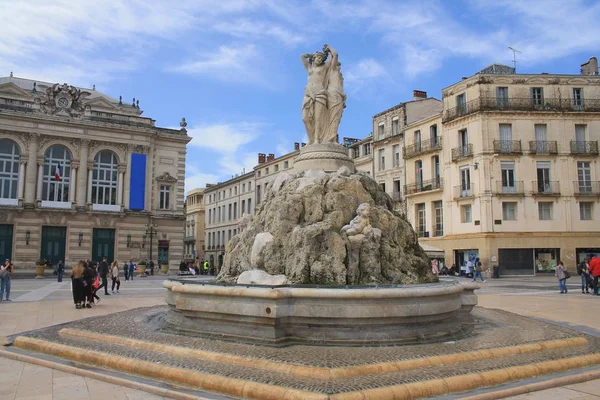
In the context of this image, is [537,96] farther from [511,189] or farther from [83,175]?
[83,175]

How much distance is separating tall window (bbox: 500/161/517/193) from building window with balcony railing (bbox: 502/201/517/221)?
0.99 metres

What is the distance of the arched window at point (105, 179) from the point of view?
43.5m

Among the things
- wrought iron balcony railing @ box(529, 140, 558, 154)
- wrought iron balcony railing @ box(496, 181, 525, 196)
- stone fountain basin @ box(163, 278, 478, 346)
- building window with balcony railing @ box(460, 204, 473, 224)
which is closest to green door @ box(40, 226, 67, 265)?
building window with balcony railing @ box(460, 204, 473, 224)

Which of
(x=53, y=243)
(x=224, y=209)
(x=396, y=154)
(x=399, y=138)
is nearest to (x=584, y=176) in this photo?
(x=399, y=138)

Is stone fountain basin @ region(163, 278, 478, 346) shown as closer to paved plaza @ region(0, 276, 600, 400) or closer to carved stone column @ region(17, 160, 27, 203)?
paved plaza @ region(0, 276, 600, 400)

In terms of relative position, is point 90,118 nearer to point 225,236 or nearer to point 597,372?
point 225,236

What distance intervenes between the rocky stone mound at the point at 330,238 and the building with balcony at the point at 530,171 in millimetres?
27187

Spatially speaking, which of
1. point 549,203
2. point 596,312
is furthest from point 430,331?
point 549,203

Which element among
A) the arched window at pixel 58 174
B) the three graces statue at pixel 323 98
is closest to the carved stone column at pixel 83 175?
the arched window at pixel 58 174

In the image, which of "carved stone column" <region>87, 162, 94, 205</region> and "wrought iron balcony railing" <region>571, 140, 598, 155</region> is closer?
"wrought iron balcony railing" <region>571, 140, 598, 155</region>

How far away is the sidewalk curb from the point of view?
551cm

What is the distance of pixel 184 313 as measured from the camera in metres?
8.50

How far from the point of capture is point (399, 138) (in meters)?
45.9

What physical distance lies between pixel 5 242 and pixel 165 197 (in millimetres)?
13747
